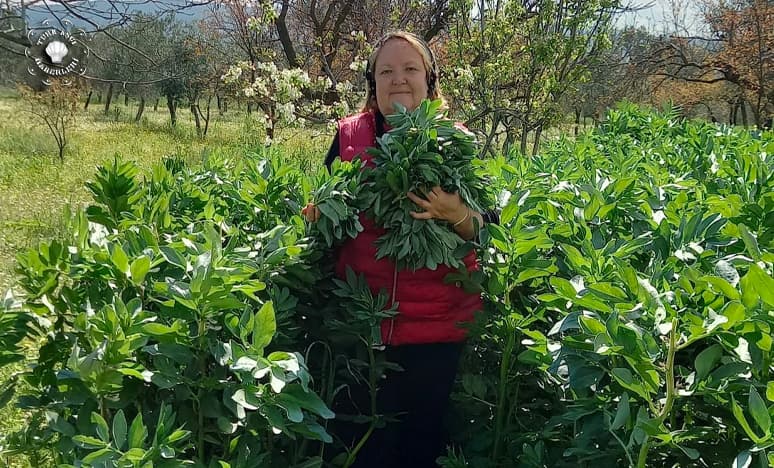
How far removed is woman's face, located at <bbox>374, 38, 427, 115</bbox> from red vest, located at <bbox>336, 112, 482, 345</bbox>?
0.27 metres

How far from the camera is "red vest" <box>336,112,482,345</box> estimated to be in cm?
218

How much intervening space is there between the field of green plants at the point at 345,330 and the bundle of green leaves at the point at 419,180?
15 centimetres

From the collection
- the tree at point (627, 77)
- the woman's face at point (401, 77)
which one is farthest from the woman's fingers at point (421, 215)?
the tree at point (627, 77)

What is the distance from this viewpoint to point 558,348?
1383mm

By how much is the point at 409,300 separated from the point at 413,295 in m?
0.02

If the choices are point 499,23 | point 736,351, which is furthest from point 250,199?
point 499,23

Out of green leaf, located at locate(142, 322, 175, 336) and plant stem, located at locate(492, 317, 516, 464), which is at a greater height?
green leaf, located at locate(142, 322, 175, 336)

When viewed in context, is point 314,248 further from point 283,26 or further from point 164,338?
point 283,26

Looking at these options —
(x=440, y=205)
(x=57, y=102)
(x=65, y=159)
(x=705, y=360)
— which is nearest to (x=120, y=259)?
(x=440, y=205)

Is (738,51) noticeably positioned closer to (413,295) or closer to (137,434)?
(413,295)

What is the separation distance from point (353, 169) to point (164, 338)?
3.07 ft

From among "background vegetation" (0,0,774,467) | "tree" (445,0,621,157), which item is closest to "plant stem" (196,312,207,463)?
"background vegetation" (0,0,774,467)

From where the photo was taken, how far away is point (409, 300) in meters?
2.20

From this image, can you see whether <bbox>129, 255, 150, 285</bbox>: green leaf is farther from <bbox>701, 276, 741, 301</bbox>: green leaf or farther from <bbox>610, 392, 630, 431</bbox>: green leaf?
<bbox>701, 276, 741, 301</bbox>: green leaf
